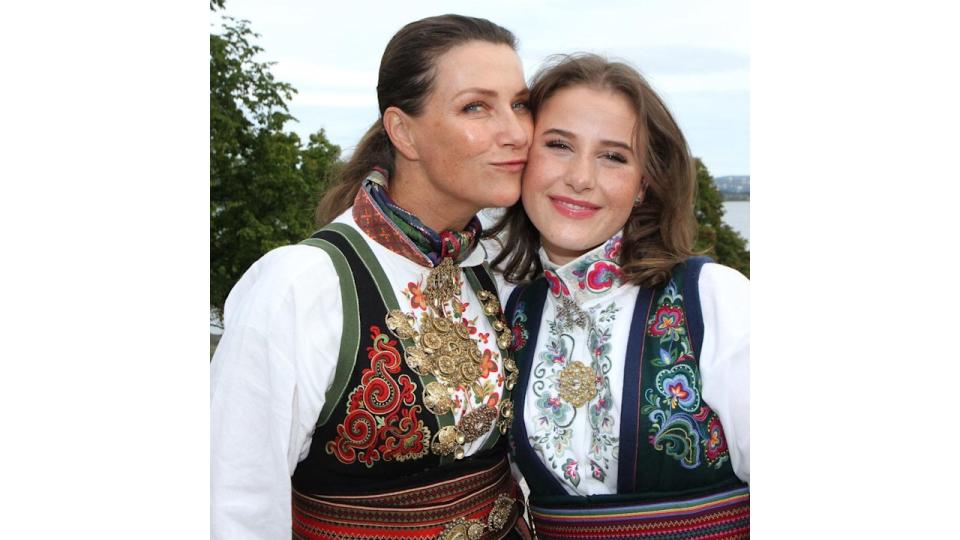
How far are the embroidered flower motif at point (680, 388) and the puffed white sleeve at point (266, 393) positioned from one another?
2.82ft

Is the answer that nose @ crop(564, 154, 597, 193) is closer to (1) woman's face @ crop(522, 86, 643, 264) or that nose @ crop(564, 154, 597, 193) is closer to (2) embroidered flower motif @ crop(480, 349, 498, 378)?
(1) woman's face @ crop(522, 86, 643, 264)

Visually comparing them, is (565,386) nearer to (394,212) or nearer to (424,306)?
(424,306)

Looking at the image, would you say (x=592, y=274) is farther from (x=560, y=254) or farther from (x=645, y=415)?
(x=645, y=415)

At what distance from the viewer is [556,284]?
2.68 metres

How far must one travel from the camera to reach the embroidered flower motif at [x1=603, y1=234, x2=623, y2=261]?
2.64m

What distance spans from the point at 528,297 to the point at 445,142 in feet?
1.83

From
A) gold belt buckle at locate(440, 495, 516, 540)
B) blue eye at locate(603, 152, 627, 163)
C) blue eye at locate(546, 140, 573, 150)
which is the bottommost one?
gold belt buckle at locate(440, 495, 516, 540)

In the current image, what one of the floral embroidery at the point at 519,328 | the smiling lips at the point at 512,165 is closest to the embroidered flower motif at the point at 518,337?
the floral embroidery at the point at 519,328

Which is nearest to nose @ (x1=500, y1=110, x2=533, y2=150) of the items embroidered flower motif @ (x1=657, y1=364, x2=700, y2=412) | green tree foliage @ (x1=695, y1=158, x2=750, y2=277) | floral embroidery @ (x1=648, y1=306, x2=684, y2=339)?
floral embroidery @ (x1=648, y1=306, x2=684, y2=339)

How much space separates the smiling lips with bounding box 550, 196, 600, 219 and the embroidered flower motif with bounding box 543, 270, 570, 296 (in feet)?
0.64

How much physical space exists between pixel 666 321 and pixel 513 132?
652 millimetres

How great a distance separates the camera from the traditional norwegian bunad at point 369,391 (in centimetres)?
221
